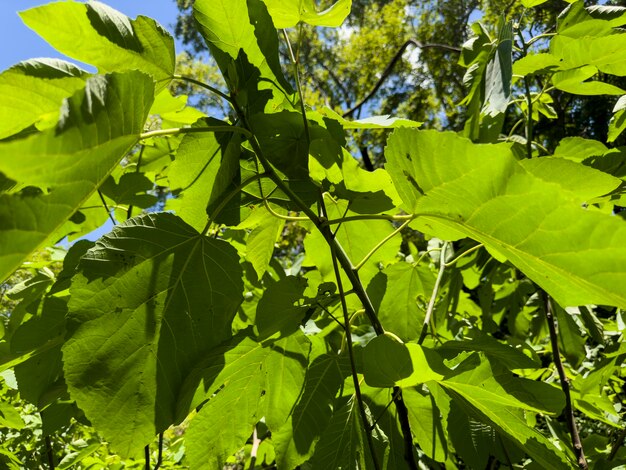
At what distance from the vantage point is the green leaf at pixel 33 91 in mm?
543

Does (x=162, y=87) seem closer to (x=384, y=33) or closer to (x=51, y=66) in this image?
(x=51, y=66)

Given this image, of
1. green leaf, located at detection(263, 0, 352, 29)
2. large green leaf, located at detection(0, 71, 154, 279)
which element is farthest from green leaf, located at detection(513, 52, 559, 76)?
large green leaf, located at detection(0, 71, 154, 279)

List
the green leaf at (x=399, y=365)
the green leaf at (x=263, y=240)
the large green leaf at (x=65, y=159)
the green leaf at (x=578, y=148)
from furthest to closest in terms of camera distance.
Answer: the green leaf at (x=578, y=148), the green leaf at (x=263, y=240), the green leaf at (x=399, y=365), the large green leaf at (x=65, y=159)

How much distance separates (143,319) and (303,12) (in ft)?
1.58

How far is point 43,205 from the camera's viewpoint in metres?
0.43

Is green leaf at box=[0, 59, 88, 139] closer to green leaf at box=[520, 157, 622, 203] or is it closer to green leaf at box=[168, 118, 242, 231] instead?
green leaf at box=[168, 118, 242, 231]

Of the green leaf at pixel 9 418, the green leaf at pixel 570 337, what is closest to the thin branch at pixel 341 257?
the green leaf at pixel 570 337

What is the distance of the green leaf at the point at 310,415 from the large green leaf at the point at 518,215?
1.10 ft

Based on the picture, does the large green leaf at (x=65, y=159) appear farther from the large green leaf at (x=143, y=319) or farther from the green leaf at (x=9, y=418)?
the green leaf at (x=9, y=418)

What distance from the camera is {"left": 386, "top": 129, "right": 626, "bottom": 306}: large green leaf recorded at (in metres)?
0.43

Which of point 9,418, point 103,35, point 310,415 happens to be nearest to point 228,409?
point 310,415

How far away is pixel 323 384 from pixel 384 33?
33.1ft

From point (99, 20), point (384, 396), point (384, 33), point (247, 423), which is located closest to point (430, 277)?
point (384, 396)

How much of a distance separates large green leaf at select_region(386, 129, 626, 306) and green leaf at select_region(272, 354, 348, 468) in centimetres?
34
